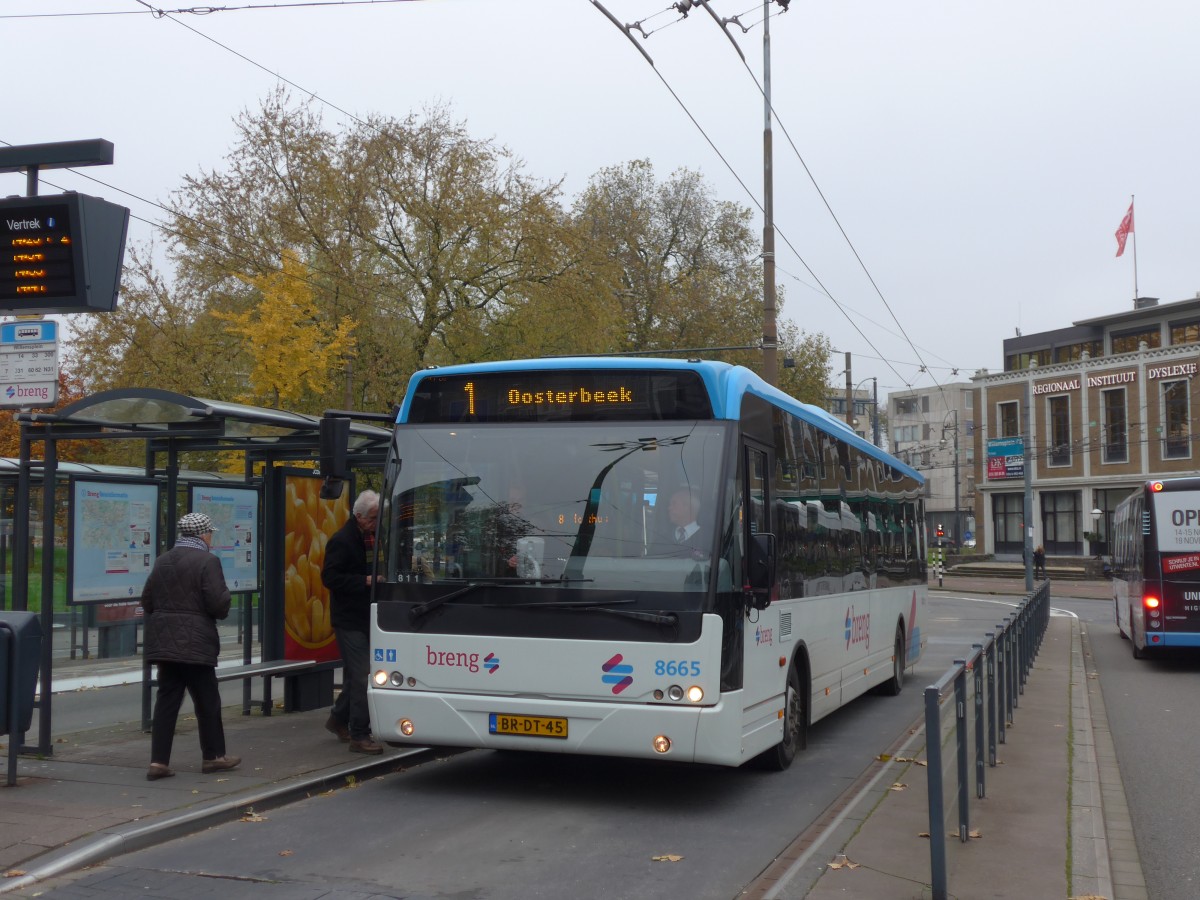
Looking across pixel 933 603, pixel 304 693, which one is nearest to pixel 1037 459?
pixel 933 603

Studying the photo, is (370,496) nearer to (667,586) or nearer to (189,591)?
(189,591)

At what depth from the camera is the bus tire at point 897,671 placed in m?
15.4

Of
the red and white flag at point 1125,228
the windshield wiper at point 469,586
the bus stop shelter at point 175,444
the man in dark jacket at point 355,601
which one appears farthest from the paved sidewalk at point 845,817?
the red and white flag at point 1125,228

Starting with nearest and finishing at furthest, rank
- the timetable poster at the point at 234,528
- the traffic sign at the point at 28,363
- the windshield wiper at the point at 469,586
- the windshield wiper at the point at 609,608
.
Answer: the windshield wiper at the point at 609,608
the windshield wiper at the point at 469,586
the traffic sign at the point at 28,363
the timetable poster at the point at 234,528

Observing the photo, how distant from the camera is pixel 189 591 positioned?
28.7 ft

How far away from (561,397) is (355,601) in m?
2.57

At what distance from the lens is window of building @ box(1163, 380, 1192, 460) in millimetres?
61656

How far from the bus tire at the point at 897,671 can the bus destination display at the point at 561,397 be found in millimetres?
7944

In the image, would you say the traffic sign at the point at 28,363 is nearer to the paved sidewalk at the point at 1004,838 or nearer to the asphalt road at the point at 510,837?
the asphalt road at the point at 510,837

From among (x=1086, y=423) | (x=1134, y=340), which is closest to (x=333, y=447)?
(x=1086, y=423)

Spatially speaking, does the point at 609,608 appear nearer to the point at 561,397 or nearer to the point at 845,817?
the point at 561,397

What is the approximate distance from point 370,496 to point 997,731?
521 cm

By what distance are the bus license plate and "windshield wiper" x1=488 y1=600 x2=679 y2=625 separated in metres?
0.70

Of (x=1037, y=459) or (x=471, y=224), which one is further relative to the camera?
(x=1037, y=459)
